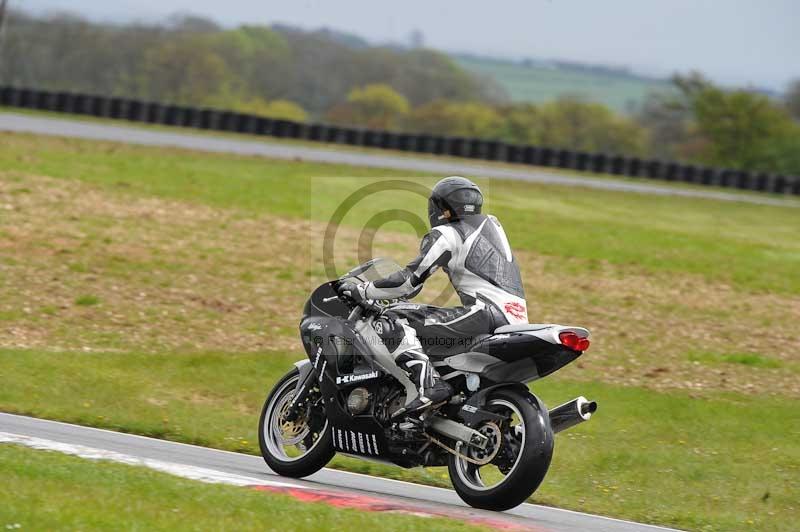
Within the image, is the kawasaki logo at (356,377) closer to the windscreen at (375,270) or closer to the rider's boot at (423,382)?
the rider's boot at (423,382)

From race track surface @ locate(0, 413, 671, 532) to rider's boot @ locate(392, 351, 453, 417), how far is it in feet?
2.35

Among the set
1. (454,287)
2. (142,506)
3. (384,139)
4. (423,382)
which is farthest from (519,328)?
(384,139)

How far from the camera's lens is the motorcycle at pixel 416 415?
304 inches

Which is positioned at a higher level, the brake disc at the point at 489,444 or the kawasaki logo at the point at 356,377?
the kawasaki logo at the point at 356,377

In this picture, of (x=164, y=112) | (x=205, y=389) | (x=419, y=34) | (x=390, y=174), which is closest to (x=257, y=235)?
(x=205, y=389)

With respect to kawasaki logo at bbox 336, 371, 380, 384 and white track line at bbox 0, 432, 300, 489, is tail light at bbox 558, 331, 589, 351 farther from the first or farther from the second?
white track line at bbox 0, 432, 300, 489

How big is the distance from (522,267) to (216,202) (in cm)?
716

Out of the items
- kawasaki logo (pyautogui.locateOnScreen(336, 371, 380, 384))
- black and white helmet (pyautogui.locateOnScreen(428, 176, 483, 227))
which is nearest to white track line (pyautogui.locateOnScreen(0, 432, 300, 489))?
kawasaki logo (pyautogui.locateOnScreen(336, 371, 380, 384))

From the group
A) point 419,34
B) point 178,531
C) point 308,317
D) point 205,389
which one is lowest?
point 205,389

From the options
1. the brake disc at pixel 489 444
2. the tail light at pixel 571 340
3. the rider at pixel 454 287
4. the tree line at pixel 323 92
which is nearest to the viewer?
the tail light at pixel 571 340

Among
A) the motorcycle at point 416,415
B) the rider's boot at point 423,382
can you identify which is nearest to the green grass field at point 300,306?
the motorcycle at point 416,415

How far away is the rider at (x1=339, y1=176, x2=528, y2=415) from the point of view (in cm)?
816

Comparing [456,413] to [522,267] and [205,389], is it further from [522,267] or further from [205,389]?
[522,267]

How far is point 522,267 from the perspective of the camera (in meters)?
21.6
